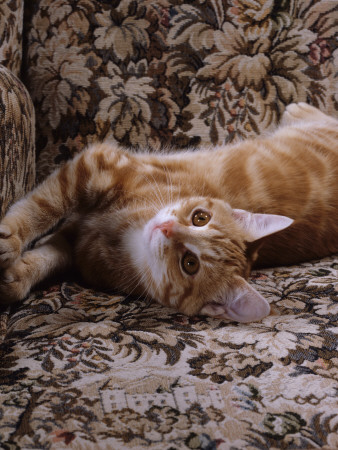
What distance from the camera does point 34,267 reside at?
1.15 meters

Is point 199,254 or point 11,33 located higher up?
point 11,33

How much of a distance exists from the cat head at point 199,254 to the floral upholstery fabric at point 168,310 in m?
0.07

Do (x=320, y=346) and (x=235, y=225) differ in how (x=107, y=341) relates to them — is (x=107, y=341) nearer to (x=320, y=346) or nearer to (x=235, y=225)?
(x=320, y=346)

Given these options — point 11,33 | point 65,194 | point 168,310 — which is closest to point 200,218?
point 168,310

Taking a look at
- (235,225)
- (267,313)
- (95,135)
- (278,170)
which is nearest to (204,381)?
(267,313)

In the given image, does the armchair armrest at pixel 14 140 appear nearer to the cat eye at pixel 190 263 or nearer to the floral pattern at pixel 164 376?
the floral pattern at pixel 164 376

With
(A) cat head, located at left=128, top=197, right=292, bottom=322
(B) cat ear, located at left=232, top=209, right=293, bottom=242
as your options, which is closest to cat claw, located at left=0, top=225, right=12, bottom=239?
(A) cat head, located at left=128, top=197, right=292, bottom=322

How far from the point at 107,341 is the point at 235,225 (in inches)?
19.7

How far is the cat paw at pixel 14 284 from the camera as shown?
1.05m

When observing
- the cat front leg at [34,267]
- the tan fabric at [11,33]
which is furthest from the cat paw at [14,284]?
the tan fabric at [11,33]

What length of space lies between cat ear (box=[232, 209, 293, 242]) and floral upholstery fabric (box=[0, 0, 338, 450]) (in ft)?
0.45

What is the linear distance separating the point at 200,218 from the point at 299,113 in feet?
2.38

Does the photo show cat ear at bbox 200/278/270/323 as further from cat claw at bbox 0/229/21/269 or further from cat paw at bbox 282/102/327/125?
cat paw at bbox 282/102/327/125

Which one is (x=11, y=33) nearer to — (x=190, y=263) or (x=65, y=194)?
(x=65, y=194)
